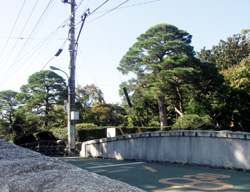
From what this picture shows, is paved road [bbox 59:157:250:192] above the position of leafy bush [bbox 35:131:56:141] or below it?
below

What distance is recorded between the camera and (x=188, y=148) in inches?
344

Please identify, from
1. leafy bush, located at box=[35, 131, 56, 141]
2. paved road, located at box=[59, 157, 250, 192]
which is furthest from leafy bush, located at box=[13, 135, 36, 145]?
paved road, located at box=[59, 157, 250, 192]

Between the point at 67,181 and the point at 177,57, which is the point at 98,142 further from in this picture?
the point at 177,57

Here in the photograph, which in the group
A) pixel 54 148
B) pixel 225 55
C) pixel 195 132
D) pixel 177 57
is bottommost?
pixel 54 148

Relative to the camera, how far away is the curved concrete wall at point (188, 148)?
7297 mm

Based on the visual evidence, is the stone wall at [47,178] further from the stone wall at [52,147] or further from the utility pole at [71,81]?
the stone wall at [52,147]

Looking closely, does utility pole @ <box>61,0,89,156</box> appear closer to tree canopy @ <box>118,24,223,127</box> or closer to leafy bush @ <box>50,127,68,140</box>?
leafy bush @ <box>50,127,68,140</box>

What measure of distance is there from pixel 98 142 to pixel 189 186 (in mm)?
8380

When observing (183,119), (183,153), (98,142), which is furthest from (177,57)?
(183,153)

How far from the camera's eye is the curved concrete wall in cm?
730

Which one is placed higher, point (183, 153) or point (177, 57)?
point (177, 57)

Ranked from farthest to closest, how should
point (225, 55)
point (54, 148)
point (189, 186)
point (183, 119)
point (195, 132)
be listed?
1. point (225, 55)
2. point (54, 148)
3. point (183, 119)
4. point (195, 132)
5. point (189, 186)

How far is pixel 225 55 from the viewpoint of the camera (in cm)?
4691

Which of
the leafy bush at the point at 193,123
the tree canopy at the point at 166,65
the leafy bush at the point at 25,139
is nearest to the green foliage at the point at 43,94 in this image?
the leafy bush at the point at 25,139
